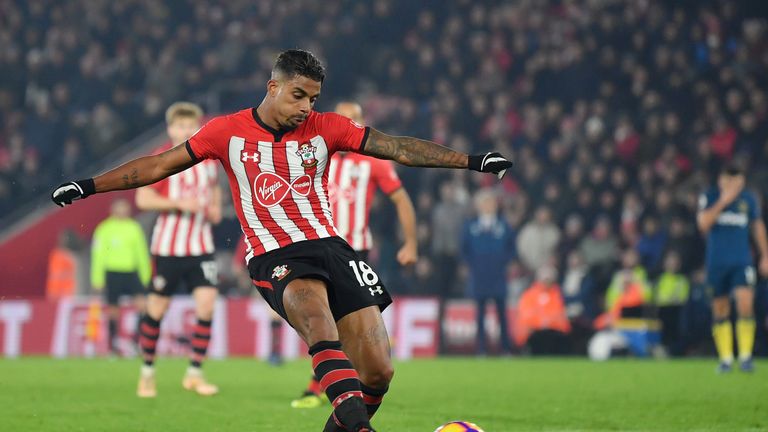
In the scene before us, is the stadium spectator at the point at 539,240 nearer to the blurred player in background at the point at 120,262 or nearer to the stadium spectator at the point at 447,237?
the stadium spectator at the point at 447,237

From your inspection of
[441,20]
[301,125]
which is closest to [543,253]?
[441,20]

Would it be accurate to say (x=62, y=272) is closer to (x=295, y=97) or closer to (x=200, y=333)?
(x=200, y=333)

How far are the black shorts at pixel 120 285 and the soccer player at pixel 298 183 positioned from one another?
10071 millimetres

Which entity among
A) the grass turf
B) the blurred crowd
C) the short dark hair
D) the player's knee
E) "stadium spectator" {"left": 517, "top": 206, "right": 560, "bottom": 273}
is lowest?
the grass turf

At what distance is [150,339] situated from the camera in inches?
368

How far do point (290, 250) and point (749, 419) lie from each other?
11.8ft

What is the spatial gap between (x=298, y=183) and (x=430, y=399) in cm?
385

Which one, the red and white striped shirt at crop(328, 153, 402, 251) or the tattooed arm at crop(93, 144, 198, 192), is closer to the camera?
the tattooed arm at crop(93, 144, 198, 192)

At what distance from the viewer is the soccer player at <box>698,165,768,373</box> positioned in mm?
12062

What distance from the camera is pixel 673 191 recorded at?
55.4 ft

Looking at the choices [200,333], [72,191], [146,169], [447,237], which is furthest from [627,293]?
[72,191]

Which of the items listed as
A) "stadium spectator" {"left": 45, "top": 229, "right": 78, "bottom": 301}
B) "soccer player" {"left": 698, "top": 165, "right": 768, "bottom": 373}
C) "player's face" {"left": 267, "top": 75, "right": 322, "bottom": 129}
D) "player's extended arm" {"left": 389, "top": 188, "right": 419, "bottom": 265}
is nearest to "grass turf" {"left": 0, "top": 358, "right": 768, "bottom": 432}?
"soccer player" {"left": 698, "top": 165, "right": 768, "bottom": 373}

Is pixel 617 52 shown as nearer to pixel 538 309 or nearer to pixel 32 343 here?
pixel 538 309

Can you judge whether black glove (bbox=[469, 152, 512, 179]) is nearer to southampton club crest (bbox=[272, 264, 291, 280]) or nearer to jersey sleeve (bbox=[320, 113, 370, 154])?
jersey sleeve (bbox=[320, 113, 370, 154])
